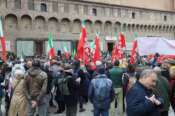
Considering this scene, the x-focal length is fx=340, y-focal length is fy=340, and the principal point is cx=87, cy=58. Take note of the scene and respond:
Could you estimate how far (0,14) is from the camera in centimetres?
2736

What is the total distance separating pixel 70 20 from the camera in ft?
105

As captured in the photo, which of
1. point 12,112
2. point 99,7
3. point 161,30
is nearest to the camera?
point 12,112

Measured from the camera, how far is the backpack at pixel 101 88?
670cm

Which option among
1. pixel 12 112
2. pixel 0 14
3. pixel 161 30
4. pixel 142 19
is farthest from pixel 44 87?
pixel 161 30

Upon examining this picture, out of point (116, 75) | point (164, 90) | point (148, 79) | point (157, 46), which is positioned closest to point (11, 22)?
point (157, 46)

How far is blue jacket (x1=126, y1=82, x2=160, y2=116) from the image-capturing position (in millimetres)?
3759

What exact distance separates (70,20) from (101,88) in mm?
25772

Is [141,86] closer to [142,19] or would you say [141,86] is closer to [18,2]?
[18,2]

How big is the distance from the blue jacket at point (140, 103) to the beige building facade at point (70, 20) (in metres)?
24.6

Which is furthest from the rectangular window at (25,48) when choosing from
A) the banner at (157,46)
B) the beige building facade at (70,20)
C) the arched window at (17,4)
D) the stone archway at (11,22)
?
the banner at (157,46)

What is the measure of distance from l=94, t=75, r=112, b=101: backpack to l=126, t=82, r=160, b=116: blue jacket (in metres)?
2.80

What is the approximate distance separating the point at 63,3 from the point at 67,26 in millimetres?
2270

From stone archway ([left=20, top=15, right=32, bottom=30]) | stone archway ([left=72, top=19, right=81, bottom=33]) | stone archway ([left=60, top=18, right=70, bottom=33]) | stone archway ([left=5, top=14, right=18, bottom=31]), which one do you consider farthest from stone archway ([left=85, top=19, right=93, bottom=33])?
stone archway ([left=5, top=14, right=18, bottom=31])

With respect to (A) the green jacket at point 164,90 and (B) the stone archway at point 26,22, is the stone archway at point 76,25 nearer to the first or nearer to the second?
(B) the stone archway at point 26,22
